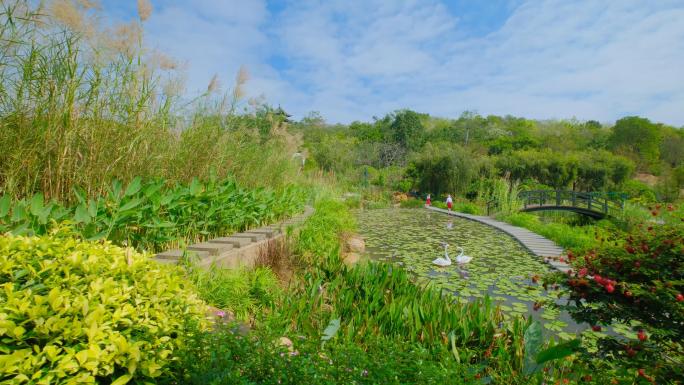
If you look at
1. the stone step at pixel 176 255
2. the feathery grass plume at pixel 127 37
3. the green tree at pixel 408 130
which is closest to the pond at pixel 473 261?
the stone step at pixel 176 255

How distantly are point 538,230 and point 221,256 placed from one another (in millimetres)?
8520

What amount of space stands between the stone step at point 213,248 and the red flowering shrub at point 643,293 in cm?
246

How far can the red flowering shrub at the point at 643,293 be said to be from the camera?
5.51 ft

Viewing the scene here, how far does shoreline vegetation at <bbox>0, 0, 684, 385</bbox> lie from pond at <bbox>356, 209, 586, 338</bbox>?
1.58ft

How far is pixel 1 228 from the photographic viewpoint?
194 cm

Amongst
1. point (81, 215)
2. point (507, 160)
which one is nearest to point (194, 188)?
point (81, 215)

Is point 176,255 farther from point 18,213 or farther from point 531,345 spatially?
point 531,345

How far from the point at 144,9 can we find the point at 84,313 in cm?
274

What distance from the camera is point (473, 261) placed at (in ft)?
20.0

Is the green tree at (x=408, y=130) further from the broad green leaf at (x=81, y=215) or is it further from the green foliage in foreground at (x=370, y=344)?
the broad green leaf at (x=81, y=215)

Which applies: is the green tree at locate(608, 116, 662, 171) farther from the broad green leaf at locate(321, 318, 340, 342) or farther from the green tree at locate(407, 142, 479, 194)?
the broad green leaf at locate(321, 318, 340, 342)

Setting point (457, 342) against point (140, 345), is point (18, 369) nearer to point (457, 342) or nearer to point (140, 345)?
point (140, 345)

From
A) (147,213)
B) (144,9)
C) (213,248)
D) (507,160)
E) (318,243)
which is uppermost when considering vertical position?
(144,9)

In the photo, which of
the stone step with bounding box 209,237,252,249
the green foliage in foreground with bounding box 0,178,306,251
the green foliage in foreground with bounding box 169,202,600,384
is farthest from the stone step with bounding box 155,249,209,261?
the green foliage in foreground with bounding box 169,202,600,384
